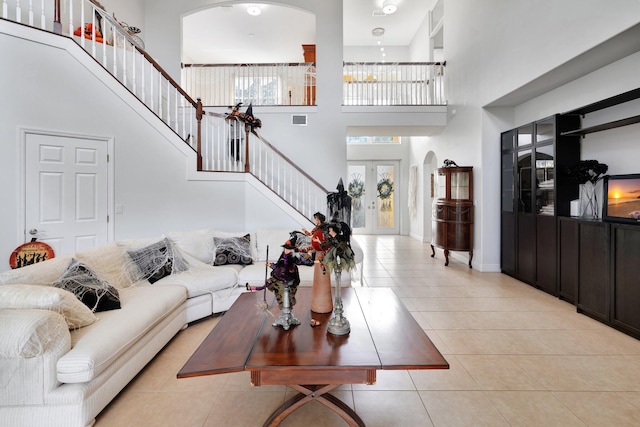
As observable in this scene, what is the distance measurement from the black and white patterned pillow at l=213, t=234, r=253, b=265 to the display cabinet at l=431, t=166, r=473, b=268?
149 inches

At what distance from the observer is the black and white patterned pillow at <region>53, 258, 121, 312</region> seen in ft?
7.33

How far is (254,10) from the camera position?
7238 mm

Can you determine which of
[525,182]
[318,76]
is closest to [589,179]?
[525,182]

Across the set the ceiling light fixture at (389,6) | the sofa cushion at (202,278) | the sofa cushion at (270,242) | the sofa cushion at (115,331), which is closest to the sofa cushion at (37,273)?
the sofa cushion at (115,331)

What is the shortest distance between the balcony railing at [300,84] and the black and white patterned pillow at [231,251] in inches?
157

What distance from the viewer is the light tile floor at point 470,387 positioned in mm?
1865

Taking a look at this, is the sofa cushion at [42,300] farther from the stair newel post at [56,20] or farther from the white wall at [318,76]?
the white wall at [318,76]

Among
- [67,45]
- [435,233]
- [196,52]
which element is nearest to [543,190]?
[435,233]

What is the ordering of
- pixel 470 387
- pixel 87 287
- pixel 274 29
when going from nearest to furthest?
pixel 470 387, pixel 87 287, pixel 274 29

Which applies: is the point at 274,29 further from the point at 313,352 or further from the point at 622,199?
the point at 313,352

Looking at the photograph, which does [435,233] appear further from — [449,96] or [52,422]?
[52,422]

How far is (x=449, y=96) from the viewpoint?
661cm

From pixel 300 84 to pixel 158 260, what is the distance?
5.16 meters

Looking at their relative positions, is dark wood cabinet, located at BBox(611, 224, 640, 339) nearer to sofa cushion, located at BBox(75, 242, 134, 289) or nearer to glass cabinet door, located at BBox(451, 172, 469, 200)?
glass cabinet door, located at BBox(451, 172, 469, 200)
